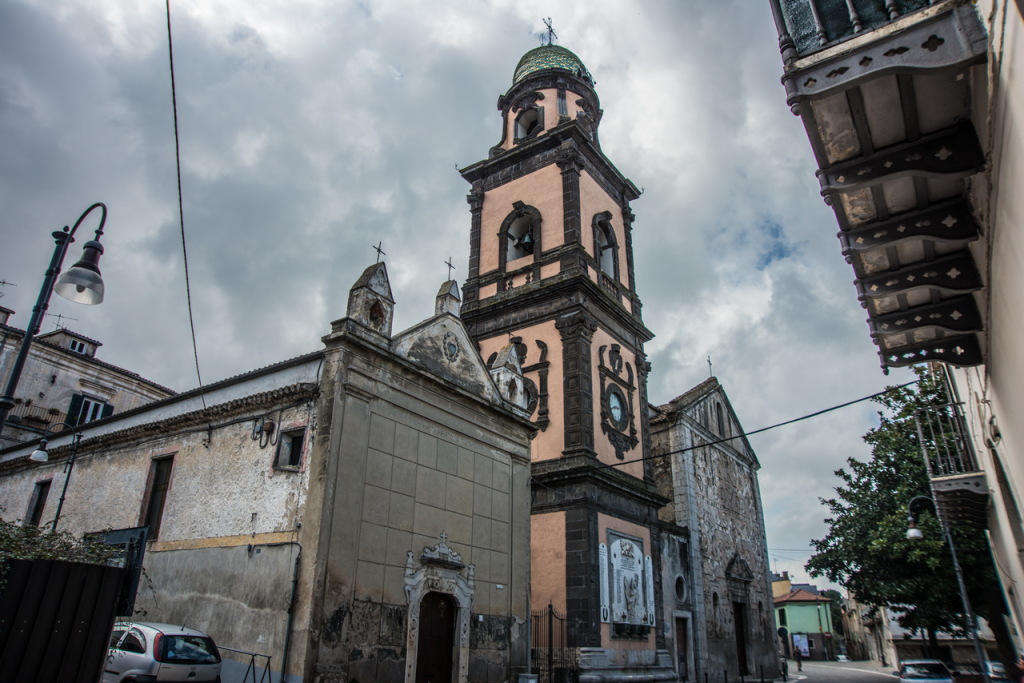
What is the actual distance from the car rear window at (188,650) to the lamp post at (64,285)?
4.42 meters

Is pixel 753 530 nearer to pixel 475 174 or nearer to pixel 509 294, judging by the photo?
pixel 509 294

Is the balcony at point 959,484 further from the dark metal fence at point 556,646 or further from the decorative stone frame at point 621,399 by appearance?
the dark metal fence at point 556,646

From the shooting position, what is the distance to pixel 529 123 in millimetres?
27453

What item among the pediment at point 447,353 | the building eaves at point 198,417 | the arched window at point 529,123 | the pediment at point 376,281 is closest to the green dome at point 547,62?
the arched window at point 529,123

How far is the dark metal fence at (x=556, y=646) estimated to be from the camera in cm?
1689

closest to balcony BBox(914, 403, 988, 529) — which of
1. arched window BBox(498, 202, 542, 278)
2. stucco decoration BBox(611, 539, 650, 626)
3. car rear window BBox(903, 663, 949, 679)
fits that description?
stucco decoration BBox(611, 539, 650, 626)

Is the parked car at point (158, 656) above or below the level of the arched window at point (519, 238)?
below

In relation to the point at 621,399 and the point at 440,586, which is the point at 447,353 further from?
the point at 621,399

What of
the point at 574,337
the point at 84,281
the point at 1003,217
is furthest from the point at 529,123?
the point at 1003,217

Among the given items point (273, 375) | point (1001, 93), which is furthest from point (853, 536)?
point (1001, 93)

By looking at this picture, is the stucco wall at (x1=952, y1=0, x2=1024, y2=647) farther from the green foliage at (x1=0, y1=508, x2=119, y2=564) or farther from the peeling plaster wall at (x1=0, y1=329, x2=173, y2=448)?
the peeling plaster wall at (x1=0, y1=329, x2=173, y2=448)

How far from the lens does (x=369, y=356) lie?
12.5 meters

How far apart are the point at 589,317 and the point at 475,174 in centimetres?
880

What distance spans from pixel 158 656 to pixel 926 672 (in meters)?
24.4
